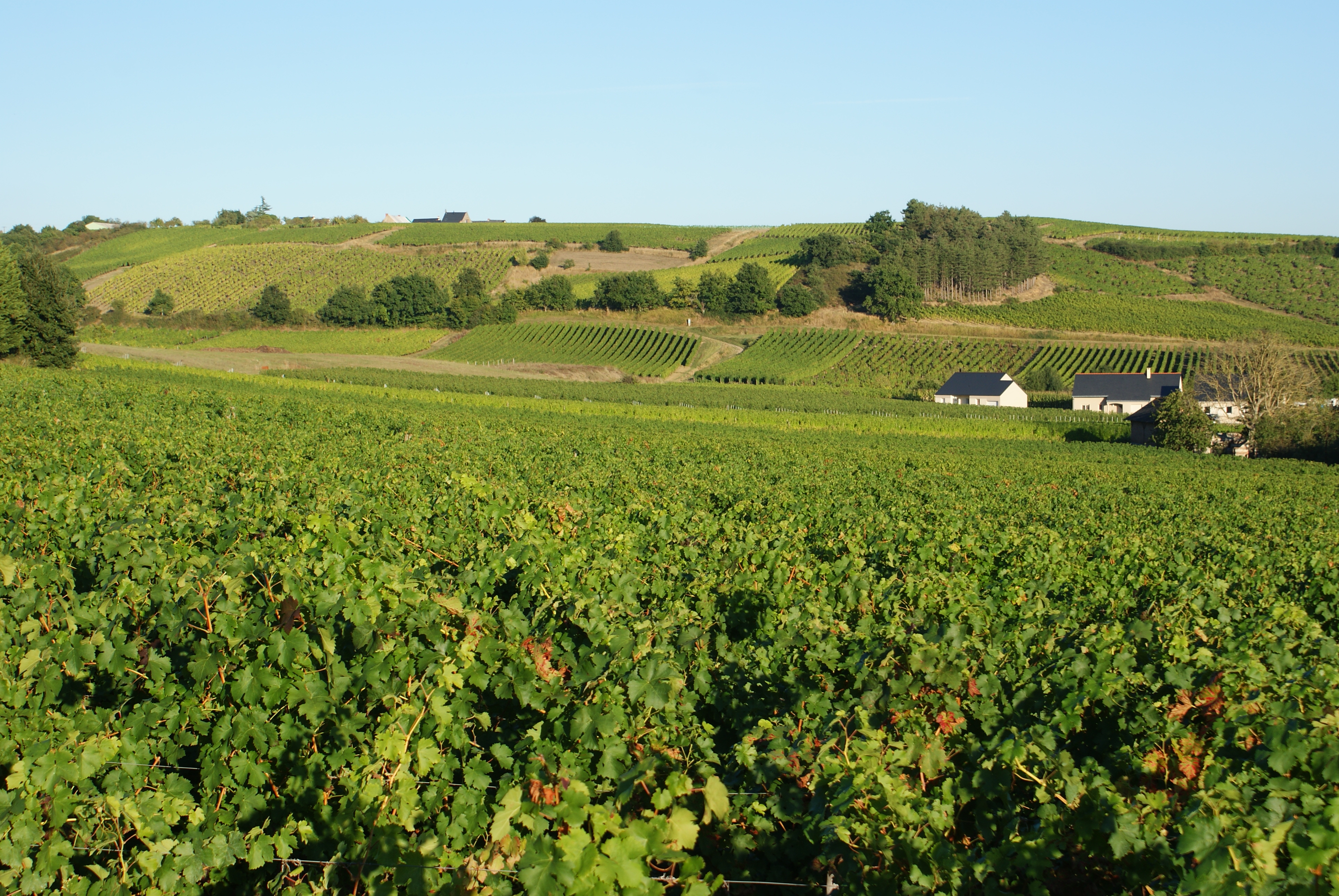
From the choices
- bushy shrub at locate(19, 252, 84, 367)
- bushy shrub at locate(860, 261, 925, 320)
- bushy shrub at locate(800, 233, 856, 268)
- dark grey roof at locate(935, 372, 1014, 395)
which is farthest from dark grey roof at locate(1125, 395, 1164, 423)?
bushy shrub at locate(19, 252, 84, 367)

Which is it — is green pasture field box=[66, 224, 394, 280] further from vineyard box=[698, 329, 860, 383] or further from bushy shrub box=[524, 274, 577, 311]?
vineyard box=[698, 329, 860, 383]

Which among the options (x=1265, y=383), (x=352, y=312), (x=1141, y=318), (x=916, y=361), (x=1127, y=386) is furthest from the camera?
(x=1141, y=318)

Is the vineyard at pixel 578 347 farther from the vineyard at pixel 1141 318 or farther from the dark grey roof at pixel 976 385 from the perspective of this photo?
the vineyard at pixel 1141 318

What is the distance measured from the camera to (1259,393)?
1994 inches

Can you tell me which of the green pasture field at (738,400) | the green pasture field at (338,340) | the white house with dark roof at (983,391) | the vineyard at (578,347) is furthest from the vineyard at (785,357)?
the green pasture field at (338,340)

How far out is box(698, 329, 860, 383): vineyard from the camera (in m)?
74.3

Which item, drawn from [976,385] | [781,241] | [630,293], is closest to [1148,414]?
[976,385]

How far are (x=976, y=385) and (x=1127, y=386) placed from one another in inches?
405

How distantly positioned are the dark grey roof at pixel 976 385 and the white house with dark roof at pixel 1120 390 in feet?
17.2

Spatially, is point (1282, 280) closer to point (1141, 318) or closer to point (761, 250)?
point (1141, 318)

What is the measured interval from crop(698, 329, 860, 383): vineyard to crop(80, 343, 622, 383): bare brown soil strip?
977 cm

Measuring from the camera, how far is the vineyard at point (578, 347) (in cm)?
7631

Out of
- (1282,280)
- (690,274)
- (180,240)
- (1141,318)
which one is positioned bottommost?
(1141,318)

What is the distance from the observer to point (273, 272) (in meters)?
110
